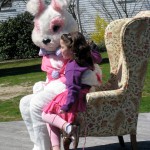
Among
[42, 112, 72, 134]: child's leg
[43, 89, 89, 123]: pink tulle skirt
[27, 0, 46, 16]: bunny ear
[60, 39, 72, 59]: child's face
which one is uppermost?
[27, 0, 46, 16]: bunny ear

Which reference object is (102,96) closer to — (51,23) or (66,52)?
(66,52)

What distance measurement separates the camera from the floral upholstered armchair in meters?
5.09

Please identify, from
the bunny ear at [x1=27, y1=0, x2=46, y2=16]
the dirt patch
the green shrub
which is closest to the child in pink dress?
the bunny ear at [x1=27, y1=0, x2=46, y2=16]

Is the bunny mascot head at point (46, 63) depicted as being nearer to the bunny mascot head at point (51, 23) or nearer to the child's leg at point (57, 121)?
the bunny mascot head at point (51, 23)

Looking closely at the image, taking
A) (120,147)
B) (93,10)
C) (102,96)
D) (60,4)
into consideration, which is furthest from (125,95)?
(93,10)

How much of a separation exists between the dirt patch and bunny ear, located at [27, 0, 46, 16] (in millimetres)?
4784

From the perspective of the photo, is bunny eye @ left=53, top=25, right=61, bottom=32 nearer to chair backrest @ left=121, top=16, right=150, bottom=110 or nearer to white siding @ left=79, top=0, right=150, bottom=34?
chair backrest @ left=121, top=16, right=150, bottom=110

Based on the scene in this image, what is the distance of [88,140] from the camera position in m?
6.49

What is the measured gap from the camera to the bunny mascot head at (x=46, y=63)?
205 inches

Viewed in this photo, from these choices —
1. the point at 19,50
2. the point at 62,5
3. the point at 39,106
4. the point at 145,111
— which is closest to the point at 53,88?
the point at 39,106

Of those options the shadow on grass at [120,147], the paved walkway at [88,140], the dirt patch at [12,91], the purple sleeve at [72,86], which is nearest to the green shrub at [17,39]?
the dirt patch at [12,91]

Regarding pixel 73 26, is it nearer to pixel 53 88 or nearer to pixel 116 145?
pixel 53 88

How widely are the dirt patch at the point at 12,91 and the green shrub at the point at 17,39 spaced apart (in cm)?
1016

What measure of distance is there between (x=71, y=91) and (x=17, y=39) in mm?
18056
